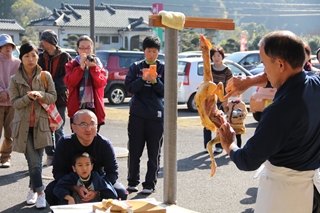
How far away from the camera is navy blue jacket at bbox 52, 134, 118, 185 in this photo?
491cm

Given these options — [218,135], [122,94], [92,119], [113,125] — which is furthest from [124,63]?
[218,135]

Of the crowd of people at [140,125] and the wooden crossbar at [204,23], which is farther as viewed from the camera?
the wooden crossbar at [204,23]

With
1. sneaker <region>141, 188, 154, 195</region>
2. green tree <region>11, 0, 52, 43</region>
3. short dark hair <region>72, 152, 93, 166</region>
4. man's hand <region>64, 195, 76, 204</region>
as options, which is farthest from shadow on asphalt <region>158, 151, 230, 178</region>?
green tree <region>11, 0, 52, 43</region>

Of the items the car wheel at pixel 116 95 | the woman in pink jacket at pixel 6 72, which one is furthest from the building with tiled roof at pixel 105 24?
the woman in pink jacket at pixel 6 72

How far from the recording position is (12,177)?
23.3 ft

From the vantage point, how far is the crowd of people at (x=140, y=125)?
2867 mm

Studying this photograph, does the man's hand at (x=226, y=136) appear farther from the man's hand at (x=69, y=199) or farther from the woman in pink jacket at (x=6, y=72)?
the woman in pink jacket at (x=6, y=72)

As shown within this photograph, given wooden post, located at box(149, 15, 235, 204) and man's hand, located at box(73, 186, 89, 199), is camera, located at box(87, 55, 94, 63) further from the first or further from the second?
wooden post, located at box(149, 15, 235, 204)

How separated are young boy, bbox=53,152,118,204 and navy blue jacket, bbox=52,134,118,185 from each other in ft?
0.30

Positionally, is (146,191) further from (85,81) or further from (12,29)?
(12,29)

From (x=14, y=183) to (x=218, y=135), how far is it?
4.25m

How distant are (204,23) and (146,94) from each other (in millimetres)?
2613

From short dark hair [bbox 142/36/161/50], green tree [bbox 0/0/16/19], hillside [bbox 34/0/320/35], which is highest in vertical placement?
hillside [bbox 34/0/320/35]

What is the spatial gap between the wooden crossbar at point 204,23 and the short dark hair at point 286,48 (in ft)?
2.84
